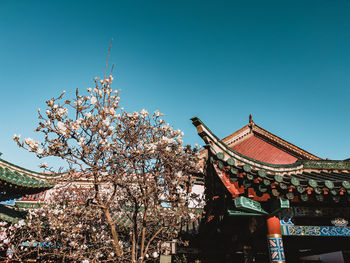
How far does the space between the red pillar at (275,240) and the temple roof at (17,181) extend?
846 centimetres

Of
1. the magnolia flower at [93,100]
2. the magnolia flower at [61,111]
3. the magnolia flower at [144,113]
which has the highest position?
the magnolia flower at [144,113]

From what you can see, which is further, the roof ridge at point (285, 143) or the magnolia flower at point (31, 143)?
the roof ridge at point (285, 143)

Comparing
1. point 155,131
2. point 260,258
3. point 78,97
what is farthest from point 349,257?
point 78,97

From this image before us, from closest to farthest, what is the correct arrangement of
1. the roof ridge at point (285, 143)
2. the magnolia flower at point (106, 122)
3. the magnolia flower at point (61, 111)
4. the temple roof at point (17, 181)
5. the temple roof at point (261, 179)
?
the temple roof at point (261, 179) → the magnolia flower at point (61, 111) → the magnolia flower at point (106, 122) → the temple roof at point (17, 181) → the roof ridge at point (285, 143)

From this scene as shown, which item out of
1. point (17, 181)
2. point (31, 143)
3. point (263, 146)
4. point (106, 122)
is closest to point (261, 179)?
point (106, 122)

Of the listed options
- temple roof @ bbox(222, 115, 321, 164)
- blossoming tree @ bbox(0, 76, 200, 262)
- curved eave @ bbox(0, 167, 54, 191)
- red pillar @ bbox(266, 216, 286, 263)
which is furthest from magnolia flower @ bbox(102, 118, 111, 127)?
temple roof @ bbox(222, 115, 321, 164)

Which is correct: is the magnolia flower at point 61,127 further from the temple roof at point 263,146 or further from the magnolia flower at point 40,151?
the temple roof at point 263,146

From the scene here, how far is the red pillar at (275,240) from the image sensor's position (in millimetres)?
4398

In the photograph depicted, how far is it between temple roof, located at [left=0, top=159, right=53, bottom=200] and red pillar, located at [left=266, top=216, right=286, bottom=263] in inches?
333

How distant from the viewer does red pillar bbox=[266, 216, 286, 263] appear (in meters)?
4.40

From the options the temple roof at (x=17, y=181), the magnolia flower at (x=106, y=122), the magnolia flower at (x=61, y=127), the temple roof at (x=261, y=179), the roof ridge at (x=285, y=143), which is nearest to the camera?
the temple roof at (x=261, y=179)

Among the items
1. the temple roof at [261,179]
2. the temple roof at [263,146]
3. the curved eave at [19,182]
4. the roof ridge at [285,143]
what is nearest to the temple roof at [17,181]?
the curved eave at [19,182]

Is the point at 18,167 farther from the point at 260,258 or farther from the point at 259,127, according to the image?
the point at 259,127

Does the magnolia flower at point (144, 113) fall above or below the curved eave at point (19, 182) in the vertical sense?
above
